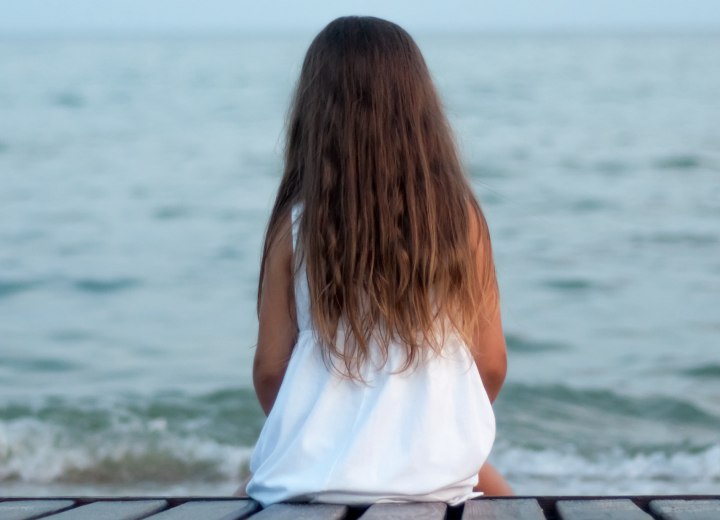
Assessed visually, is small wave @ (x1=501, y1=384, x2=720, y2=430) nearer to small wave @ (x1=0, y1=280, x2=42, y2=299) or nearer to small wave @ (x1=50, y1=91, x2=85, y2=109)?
small wave @ (x1=0, y1=280, x2=42, y2=299)

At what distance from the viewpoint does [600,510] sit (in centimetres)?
171

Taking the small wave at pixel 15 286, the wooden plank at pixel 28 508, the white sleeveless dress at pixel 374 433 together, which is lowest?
the small wave at pixel 15 286

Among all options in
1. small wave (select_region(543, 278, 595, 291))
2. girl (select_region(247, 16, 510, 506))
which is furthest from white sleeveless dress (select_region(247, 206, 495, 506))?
small wave (select_region(543, 278, 595, 291))

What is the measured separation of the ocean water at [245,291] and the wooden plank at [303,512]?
0.79 metres

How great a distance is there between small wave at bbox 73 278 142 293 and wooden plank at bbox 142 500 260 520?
6642 mm

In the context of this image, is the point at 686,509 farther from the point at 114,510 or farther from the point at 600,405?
the point at 600,405

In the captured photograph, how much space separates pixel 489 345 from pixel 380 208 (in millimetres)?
409

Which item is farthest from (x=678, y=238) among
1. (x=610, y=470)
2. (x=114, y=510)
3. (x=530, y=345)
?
(x=114, y=510)

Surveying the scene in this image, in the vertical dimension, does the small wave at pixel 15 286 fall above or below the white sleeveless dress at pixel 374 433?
below

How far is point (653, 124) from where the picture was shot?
16.2 m

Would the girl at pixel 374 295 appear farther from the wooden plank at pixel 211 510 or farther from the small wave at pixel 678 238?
the small wave at pixel 678 238

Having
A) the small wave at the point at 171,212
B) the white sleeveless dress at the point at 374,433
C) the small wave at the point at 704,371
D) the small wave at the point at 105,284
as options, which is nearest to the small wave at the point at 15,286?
the small wave at the point at 105,284

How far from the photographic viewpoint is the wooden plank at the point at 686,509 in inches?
65.7

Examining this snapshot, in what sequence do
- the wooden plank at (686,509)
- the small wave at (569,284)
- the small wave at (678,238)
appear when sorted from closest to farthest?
the wooden plank at (686,509) < the small wave at (569,284) < the small wave at (678,238)
